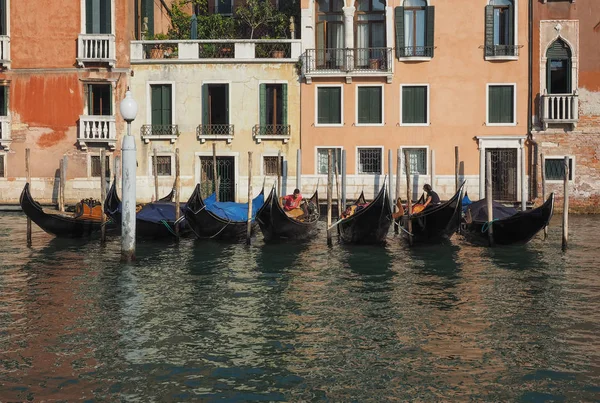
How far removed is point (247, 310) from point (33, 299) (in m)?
2.43

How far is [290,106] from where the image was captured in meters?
20.6

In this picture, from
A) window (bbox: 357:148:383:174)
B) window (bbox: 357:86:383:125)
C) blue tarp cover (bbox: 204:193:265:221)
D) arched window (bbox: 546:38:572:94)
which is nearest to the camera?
blue tarp cover (bbox: 204:193:265:221)

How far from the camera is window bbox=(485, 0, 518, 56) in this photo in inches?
790

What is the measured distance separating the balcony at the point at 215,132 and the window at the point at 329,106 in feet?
7.01

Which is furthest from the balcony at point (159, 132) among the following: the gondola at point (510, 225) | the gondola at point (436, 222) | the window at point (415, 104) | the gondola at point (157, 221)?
the gondola at point (510, 225)

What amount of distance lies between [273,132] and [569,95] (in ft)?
22.3

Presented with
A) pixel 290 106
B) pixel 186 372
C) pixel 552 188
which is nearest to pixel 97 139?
pixel 290 106

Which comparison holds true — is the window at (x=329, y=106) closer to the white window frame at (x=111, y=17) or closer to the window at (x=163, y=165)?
the window at (x=163, y=165)

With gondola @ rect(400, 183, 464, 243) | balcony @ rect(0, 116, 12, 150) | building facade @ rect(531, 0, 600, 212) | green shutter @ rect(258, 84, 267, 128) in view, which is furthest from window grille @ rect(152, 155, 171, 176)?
building facade @ rect(531, 0, 600, 212)

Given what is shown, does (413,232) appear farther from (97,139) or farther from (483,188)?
(97,139)

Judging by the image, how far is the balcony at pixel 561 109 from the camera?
775 inches

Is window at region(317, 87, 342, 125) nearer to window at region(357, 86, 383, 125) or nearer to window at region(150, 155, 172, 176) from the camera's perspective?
window at region(357, 86, 383, 125)

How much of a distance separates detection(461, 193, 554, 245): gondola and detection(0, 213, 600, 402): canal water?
0.73m

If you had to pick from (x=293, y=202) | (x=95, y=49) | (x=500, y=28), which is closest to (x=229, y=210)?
(x=293, y=202)
